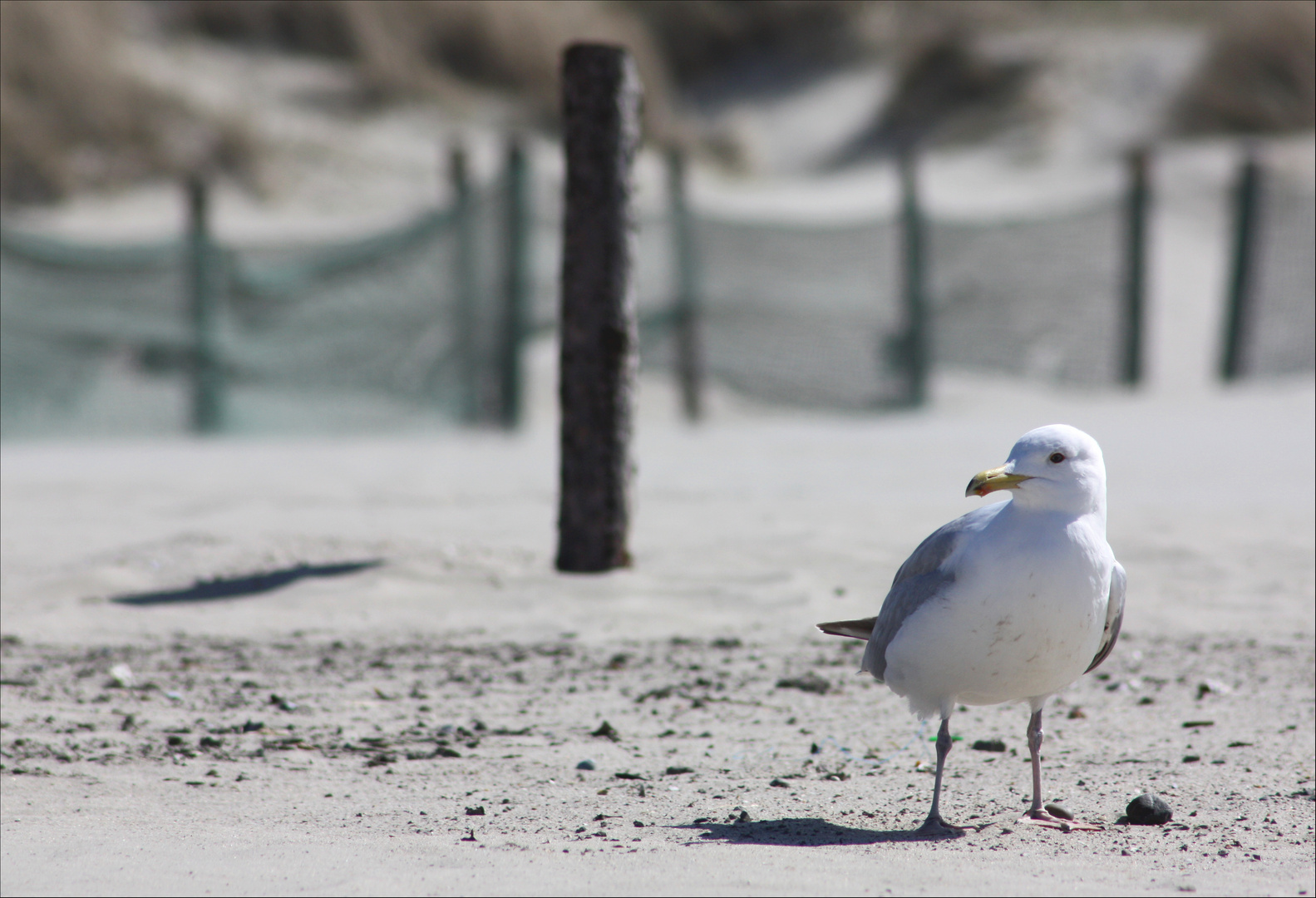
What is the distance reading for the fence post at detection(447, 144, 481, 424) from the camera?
35.6ft

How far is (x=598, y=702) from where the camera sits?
15.2 feet

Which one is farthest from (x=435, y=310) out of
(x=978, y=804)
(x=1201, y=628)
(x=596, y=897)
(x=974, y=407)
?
(x=596, y=897)

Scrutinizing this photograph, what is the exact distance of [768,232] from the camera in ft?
39.6

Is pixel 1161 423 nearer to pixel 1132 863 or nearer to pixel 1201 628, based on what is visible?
pixel 1201 628

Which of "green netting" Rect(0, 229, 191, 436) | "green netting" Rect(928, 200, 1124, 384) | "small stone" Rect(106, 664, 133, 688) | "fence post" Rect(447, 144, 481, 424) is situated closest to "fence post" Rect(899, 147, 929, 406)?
"green netting" Rect(928, 200, 1124, 384)

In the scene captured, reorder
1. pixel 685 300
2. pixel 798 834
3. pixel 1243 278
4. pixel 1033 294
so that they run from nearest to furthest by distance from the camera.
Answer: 1. pixel 798 834
2. pixel 685 300
3. pixel 1243 278
4. pixel 1033 294

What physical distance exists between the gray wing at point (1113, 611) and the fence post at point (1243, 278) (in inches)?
379

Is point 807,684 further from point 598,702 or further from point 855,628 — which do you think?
point 855,628

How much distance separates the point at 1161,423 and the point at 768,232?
3.52 metres

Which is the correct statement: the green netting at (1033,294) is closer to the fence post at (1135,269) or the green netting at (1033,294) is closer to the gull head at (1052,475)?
the fence post at (1135,269)

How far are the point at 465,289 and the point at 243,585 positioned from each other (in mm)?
5287

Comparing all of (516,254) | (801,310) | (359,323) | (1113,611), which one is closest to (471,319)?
(516,254)

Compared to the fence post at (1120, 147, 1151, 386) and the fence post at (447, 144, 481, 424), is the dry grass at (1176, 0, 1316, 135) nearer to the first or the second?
the fence post at (1120, 147, 1151, 386)

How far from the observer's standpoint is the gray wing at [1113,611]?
3309mm
